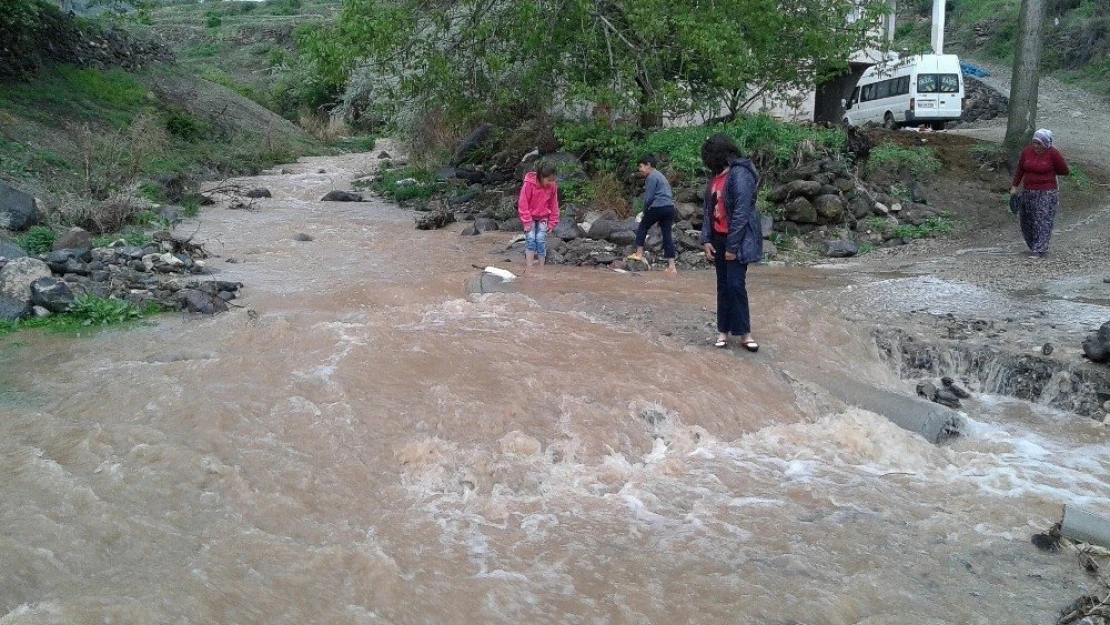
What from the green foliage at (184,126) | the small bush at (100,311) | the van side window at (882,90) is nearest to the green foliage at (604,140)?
the small bush at (100,311)

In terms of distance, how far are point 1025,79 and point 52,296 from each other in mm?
14502

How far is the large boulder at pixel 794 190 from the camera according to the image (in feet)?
43.5

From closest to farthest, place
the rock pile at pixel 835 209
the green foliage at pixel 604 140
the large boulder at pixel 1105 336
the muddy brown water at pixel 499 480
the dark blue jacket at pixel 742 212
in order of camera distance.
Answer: the muddy brown water at pixel 499 480, the dark blue jacket at pixel 742 212, the large boulder at pixel 1105 336, the rock pile at pixel 835 209, the green foliage at pixel 604 140

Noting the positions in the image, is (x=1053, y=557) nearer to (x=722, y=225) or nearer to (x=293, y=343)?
(x=722, y=225)

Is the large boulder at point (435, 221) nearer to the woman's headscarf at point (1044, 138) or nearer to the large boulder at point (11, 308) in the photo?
the large boulder at point (11, 308)

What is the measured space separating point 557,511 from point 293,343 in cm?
349

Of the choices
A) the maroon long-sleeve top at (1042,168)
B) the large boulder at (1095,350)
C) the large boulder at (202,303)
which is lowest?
the large boulder at (1095,350)

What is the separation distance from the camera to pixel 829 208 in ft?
43.0

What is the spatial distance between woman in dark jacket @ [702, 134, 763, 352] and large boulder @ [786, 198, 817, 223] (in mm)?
6146

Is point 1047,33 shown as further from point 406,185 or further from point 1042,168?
point 1042,168

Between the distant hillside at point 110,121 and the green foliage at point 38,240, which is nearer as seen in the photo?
the green foliage at point 38,240

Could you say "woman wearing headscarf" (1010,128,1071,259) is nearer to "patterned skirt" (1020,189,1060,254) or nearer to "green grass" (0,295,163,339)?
"patterned skirt" (1020,189,1060,254)

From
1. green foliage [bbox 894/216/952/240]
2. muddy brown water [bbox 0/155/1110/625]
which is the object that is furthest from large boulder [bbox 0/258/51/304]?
green foliage [bbox 894/216/952/240]

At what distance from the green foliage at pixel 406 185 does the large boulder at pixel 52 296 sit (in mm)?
10403
